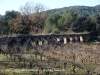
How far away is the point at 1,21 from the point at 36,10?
10.6 m

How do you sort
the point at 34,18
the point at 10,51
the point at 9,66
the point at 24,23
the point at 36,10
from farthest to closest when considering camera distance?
the point at 36,10 < the point at 34,18 < the point at 24,23 < the point at 10,51 < the point at 9,66

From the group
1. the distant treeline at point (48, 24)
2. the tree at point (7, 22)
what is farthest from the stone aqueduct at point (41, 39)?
the tree at point (7, 22)

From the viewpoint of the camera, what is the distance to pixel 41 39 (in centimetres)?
4388

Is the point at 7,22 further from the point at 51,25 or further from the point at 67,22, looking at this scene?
the point at 67,22

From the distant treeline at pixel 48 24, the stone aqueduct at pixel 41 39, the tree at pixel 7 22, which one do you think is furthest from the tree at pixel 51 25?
the tree at pixel 7 22

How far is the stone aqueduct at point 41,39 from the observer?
36.8m

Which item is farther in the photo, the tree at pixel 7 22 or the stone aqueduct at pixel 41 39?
the tree at pixel 7 22

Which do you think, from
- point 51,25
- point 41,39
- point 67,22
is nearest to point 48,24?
point 51,25

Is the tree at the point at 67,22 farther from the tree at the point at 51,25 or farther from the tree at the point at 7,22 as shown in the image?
the tree at the point at 7,22

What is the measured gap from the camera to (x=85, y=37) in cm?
5078

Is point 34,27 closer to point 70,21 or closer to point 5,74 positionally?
Result: point 70,21

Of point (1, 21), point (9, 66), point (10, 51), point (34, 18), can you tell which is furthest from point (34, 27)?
point (9, 66)

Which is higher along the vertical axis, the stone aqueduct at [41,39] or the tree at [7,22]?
the tree at [7,22]

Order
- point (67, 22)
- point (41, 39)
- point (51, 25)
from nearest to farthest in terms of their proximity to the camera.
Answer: point (41, 39)
point (67, 22)
point (51, 25)
